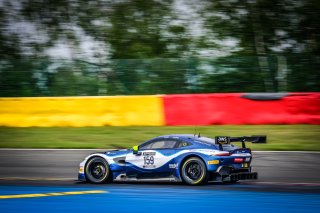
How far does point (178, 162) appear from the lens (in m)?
11.6

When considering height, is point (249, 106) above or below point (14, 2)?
below

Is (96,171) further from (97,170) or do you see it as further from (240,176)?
(240,176)

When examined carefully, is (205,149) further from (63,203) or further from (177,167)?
(63,203)

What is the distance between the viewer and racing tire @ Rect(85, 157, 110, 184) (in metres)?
12.3

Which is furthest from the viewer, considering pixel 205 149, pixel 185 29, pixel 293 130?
pixel 185 29

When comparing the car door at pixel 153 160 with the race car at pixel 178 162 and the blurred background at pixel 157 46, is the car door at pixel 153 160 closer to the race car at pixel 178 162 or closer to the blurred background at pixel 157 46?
the race car at pixel 178 162

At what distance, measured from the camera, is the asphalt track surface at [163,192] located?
9242 mm

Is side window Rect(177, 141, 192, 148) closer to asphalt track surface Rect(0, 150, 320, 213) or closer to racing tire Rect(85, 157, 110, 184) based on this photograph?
asphalt track surface Rect(0, 150, 320, 213)

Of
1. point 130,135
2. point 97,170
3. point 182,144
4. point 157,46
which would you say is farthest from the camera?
point 157,46

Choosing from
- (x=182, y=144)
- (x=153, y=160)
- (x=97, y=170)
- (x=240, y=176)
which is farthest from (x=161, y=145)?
(x=240, y=176)

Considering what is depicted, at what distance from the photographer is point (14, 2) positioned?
29484 millimetres

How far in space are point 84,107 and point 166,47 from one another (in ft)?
27.9

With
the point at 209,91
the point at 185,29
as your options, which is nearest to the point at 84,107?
the point at 209,91

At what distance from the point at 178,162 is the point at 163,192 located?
98 cm
